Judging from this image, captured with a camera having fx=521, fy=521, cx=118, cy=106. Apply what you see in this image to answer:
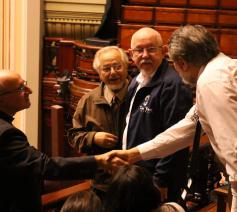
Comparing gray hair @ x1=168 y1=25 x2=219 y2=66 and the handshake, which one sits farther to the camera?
the handshake

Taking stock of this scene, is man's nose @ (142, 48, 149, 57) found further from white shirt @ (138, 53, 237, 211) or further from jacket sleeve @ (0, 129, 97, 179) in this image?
jacket sleeve @ (0, 129, 97, 179)

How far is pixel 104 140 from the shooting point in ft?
8.40

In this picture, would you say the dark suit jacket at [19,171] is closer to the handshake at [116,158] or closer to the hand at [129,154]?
the handshake at [116,158]

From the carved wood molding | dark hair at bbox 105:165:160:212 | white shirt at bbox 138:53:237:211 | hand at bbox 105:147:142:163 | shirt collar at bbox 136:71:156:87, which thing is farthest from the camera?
the carved wood molding

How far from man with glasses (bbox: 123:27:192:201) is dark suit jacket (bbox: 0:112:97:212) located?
1.79ft

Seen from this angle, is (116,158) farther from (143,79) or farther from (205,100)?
(205,100)

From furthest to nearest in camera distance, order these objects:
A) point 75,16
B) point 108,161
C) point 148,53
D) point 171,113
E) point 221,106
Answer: point 75,16, point 148,53, point 171,113, point 108,161, point 221,106

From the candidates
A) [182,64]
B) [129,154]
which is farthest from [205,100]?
[129,154]

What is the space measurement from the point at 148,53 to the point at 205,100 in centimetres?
72

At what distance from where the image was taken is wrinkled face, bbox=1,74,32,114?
7.30 ft

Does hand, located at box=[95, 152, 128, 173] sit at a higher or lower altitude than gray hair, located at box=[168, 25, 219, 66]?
lower

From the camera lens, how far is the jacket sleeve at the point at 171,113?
2504 millimetres

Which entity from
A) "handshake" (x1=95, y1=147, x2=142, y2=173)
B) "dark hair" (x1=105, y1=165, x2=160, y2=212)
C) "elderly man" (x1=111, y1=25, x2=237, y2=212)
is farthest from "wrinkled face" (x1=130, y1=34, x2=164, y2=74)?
"dark hair" (x1=105, y1=165, x2=160, y2=212)

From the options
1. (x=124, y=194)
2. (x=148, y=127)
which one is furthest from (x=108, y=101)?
(x=124, y=194)
